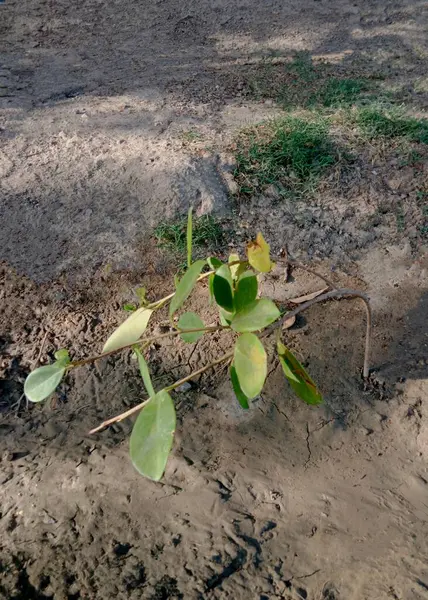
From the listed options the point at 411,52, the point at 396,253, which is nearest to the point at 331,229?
the point at 396,253

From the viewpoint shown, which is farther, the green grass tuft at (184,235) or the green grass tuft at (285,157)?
the green grass tuft at (285,157)

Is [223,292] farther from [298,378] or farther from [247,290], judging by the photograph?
[298,378]

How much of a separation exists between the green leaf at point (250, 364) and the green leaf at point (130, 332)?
11.8 inches

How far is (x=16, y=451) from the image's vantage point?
7.51ft

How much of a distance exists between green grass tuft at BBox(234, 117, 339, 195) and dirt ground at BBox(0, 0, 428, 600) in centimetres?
13

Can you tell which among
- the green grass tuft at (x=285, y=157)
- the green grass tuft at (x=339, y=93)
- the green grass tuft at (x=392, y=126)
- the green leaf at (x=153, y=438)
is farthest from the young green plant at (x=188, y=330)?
the green grass tuft at (x=339, y=93)

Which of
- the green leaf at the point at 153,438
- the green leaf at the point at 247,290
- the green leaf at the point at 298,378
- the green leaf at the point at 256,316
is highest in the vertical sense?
→ the green leaf at the point at 247,290

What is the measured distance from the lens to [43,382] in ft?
4.96

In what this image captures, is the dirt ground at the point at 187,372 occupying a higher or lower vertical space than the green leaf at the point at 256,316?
lower

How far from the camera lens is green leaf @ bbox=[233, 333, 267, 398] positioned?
1359mm

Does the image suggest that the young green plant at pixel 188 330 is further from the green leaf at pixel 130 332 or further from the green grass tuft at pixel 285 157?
the green grass tuft at pixel 285 157

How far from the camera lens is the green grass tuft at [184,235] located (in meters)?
3.06

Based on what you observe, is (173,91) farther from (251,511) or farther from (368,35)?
(251,511)

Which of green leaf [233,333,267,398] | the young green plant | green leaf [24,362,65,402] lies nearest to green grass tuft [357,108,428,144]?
the young green plant
